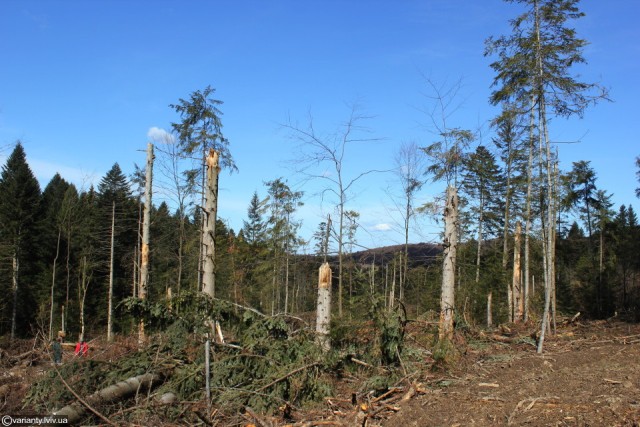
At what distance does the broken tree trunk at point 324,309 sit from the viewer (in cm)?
842

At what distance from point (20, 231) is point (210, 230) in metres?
27.5

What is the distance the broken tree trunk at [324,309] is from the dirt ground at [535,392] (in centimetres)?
206

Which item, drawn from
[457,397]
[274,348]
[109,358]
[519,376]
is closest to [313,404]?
[274,348]

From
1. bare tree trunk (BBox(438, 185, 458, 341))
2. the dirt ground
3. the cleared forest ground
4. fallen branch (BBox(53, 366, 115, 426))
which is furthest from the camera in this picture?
bare tree trunk (BBox(438, 185, 458, 341))

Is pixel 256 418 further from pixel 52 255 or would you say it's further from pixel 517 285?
pixel 52 255

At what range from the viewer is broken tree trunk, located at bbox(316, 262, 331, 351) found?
8422 mm

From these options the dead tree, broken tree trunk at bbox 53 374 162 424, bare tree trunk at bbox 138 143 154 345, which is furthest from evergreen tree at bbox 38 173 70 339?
the dead tree

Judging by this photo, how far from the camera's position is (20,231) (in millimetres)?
30453

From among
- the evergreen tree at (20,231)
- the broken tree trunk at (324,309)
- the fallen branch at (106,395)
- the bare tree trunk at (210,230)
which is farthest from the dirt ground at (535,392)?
the evergreen tree at (20,231)

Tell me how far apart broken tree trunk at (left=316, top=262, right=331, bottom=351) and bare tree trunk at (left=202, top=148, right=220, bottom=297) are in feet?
7.28

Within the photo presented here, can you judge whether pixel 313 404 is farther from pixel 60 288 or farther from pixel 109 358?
pixel 60 288

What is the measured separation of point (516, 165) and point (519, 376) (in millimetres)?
18118

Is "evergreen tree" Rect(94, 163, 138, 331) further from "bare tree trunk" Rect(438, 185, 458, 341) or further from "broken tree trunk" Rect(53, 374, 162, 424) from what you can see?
"bare tree trunk" Rect(438, 185, 458, 341)

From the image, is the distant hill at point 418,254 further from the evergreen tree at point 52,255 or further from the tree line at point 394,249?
the evergreen tree at point 52,255
